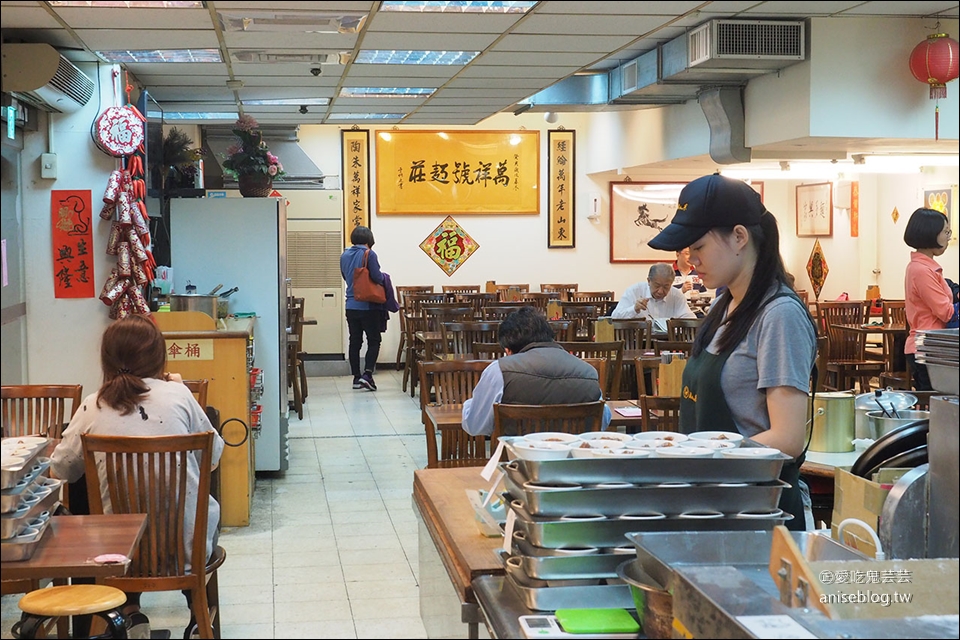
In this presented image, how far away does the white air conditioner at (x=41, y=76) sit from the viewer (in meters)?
4.37

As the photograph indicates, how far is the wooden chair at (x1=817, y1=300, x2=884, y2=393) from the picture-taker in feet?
25.9

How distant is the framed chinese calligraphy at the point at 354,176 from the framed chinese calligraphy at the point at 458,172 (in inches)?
5.9

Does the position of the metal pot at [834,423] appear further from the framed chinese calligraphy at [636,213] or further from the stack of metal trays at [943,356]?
the framed chinese calligraphy at [636,213]

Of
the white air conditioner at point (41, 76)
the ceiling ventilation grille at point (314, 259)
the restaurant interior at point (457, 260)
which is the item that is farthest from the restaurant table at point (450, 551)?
the ceiling ventilation grille at point (314, 259)

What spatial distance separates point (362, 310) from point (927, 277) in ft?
19.0

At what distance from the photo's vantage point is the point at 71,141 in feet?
17.3

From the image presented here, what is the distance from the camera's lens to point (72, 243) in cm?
529

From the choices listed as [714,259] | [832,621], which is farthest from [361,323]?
[832,621]

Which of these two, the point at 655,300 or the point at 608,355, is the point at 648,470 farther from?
the point at 655,300

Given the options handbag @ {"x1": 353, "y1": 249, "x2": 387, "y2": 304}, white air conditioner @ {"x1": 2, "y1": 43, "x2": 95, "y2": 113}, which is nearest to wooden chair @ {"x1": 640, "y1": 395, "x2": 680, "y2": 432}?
white air conditioner @ {"x1": 2, "y1": 43, "x2": 95, "y2": 113}

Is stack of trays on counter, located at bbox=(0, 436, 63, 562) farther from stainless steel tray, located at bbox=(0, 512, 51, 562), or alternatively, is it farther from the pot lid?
the pot lid

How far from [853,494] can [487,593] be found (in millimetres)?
674

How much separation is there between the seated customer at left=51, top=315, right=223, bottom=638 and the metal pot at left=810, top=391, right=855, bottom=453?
74.9 inches

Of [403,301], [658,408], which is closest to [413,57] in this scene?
[658,408]
